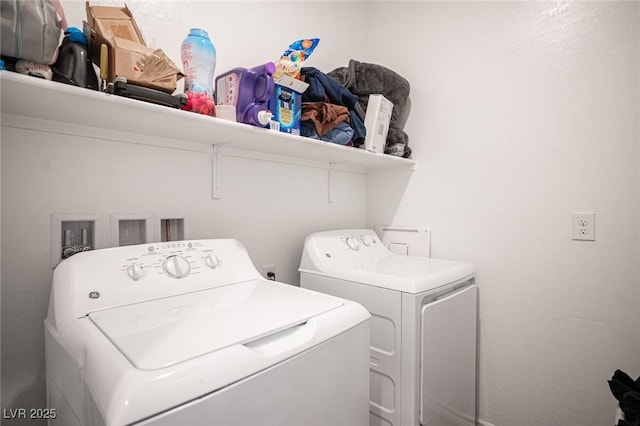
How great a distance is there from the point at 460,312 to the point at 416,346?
16.0 inches

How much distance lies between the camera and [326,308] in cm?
91

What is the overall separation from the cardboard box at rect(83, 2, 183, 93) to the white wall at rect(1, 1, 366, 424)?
0.22 metres

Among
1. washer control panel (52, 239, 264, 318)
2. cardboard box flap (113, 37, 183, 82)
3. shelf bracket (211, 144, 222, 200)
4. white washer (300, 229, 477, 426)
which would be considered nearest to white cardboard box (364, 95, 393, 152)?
white washer (300, 229, 477, 426)

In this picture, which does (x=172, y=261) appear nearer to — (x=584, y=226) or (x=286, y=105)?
(x=286, y=105)

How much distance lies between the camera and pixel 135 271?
954mm

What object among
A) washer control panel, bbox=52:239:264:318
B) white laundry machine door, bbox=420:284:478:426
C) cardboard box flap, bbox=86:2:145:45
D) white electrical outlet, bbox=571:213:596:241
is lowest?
white laundry machine door, bbox=420:284:478:426

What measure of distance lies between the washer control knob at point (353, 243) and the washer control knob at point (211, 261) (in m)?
0.75

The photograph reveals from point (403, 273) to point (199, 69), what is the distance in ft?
3.75

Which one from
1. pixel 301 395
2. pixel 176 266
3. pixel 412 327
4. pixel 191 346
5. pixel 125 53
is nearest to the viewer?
pixel 191 346

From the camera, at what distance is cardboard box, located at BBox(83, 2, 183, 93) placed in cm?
89

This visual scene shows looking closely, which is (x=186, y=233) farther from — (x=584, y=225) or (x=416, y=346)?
(x=584, y=225)

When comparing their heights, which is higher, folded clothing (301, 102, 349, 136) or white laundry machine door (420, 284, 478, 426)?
folded clothing (301, 102, 349, 136)

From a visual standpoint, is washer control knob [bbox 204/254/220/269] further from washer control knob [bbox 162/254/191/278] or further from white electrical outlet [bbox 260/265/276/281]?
white electrical outlet [bbox 260/265/276/281]

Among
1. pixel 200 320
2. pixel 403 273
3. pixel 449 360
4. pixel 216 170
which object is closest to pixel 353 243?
pixel 403 273
